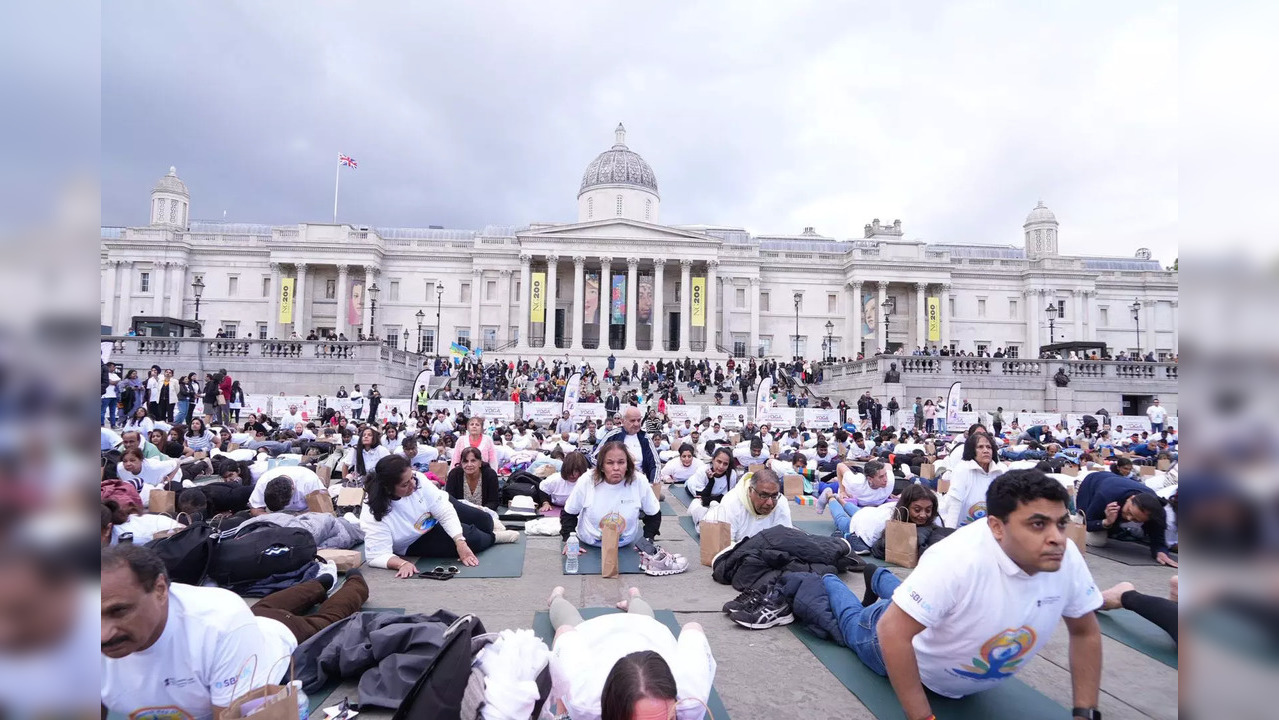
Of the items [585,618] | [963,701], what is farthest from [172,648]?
[963,701]

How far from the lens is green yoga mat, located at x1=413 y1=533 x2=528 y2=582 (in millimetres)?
6590

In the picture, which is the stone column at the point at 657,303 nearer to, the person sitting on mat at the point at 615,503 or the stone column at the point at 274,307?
the stone column at the point at 274,307

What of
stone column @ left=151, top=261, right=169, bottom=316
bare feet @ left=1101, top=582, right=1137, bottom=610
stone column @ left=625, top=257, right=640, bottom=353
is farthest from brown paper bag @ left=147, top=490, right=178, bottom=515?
stone column @ left=151, top=261, right=169, bottom=316

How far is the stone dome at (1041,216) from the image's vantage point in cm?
6212

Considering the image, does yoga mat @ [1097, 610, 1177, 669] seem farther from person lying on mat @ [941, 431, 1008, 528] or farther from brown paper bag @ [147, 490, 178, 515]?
brown paper bag @ [147, 490, 178, 515]

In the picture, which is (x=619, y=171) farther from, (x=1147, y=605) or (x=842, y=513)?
(x=1147, y=605)

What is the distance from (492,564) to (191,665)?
406 cm

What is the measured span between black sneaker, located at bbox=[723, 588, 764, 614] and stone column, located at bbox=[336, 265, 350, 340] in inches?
2035

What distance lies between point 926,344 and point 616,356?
24.2 metres

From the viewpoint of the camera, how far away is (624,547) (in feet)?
24.8

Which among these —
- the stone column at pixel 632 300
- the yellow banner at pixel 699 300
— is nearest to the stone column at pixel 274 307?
the stone column at pixel 632 300

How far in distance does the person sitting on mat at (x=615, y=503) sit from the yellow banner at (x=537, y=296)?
43247mm
